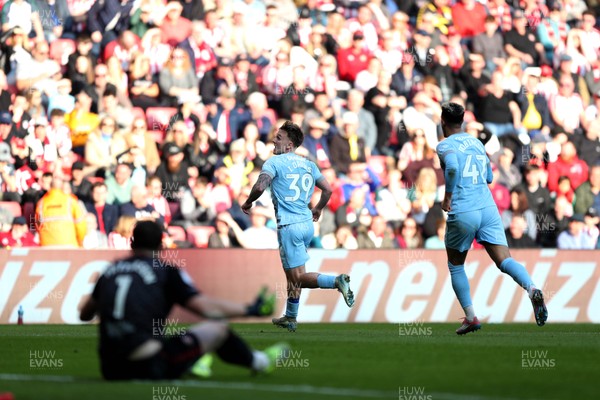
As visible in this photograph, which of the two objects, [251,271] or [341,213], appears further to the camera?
[341,213]

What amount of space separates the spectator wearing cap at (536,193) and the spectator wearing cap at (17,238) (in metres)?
8.24

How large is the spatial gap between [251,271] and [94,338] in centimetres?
441

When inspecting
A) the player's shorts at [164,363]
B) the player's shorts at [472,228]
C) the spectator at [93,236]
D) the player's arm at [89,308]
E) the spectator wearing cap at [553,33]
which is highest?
the player's arm at [89,308]

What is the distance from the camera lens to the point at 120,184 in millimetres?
19719

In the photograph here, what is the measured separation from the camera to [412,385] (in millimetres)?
9305

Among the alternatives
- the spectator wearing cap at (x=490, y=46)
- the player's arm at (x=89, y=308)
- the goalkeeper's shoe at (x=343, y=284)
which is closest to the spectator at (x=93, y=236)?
the goalkeeper's shoe at (x=343, y=284)

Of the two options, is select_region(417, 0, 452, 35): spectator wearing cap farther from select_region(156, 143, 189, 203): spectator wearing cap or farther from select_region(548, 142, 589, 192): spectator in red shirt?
select_region(156, 143, 189, 203): spectator wearing cap

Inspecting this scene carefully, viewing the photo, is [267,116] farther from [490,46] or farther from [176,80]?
[490,46]

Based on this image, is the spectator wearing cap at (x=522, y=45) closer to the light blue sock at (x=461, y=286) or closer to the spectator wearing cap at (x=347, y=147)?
the spectator wearing cap at (x=347, y=147)

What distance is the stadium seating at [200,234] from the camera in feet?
64.7

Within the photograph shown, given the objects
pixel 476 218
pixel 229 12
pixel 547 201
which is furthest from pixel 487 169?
pixel 229 12

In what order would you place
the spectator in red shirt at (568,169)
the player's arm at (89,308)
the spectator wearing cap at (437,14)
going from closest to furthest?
the player's arm at (89,308) < the spectator in red shirt at (568,169) < the spectator wearing cap at (437,14)

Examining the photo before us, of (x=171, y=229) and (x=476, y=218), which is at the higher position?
(x=476, y=218)

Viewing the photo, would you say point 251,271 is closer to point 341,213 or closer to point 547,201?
point 341,213
